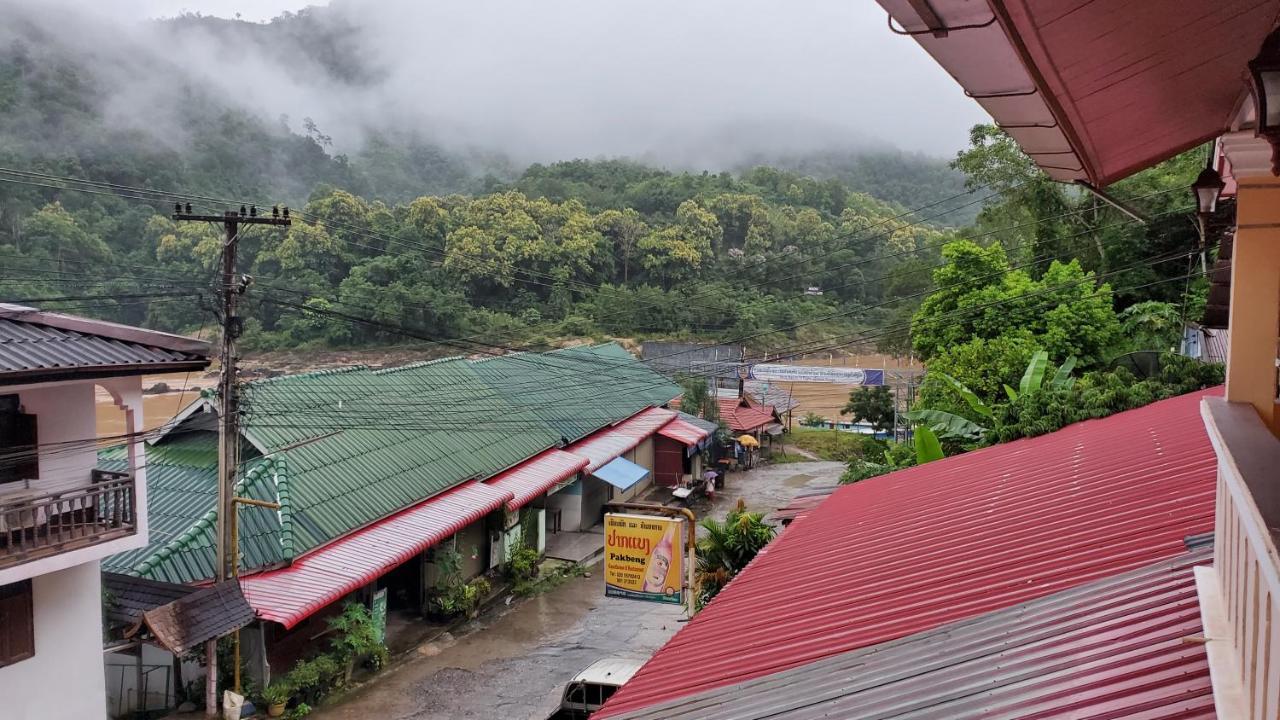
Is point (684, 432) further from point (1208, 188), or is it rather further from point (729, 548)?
point (1208, 188)

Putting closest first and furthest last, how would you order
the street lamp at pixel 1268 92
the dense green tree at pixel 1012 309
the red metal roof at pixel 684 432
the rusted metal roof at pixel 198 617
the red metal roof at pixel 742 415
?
the street lamp at pixel 1268 92 → the rusted metal roof at pixel 198 617 → the dense green tree at pixel 1012 309 → the red metal roof at pixel 684 432 → the red metal roof at pixel 742 415

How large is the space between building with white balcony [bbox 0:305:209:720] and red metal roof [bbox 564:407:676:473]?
41.3ft

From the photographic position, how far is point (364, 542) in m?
14.3

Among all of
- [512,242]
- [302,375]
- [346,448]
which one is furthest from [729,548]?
[512,242]

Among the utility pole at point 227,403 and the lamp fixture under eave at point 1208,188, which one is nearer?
the lamp fixture under eave at point 1208,188

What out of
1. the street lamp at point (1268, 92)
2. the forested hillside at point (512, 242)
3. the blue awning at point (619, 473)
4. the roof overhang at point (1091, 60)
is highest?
the forested hillside at point (512, 242)

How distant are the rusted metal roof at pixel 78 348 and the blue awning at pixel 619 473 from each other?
12676 millimetres

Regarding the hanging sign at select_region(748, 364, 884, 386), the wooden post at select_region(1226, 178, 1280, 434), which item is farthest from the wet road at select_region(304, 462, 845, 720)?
the hanging sign at select_region(748, 364, 884, 386)

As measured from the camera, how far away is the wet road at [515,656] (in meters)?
12.7

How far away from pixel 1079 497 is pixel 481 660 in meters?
10.7

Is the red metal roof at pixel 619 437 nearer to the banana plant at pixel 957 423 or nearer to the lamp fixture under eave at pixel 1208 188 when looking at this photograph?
the banana plant at pixel 957 423

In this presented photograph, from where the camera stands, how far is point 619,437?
974 inches

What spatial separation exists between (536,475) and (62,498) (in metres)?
11.3

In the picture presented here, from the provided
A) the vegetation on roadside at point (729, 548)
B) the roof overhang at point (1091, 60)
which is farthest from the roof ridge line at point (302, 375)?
the roof overhang at point (1091, 60)
